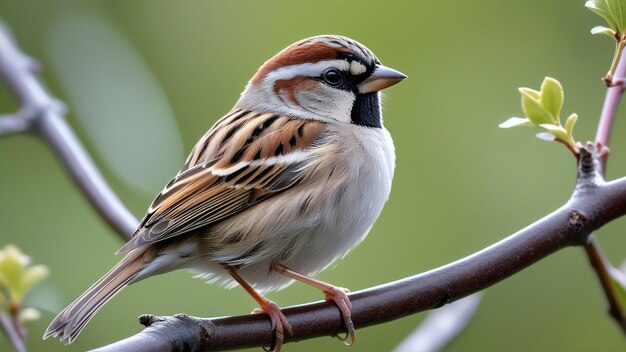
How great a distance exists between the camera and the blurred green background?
4.91 meters

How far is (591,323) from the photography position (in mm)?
5129

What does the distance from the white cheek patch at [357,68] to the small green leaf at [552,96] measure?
0.94 m

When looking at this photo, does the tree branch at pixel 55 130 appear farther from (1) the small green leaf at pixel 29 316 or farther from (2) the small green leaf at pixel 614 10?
(2) the small green leaf at pixel 614 10

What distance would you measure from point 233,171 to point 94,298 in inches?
25.2

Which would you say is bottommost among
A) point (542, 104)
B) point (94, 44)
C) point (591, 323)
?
point (591, 323)

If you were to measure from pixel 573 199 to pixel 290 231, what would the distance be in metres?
0.83

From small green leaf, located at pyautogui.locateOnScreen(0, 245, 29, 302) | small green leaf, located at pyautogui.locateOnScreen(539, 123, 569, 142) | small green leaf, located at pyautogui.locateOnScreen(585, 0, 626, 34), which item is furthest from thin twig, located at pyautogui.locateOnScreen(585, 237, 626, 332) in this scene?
small green leaf, located at pyautogui.locateOnScreen(0, 245, 29, 302)

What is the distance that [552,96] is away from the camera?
2.33 meters

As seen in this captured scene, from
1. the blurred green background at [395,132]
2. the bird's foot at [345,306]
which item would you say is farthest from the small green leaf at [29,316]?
the blurred green background at [395,132]

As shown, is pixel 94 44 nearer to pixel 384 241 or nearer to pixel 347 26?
pixel 347 26

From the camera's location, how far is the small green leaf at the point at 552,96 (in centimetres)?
232

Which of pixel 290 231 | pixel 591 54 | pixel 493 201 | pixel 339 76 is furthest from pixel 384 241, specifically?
pixel 290 231

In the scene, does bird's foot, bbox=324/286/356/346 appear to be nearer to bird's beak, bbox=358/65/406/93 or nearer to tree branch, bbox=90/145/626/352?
tree branch, bbox=90/145/626/352

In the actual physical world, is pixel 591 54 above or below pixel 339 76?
below
